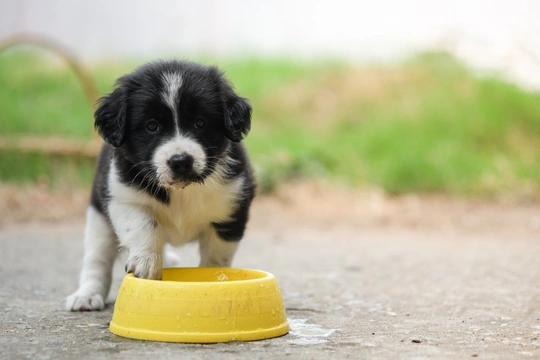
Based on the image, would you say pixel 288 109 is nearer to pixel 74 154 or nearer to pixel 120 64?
pixel 120 64

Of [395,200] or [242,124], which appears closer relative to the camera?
[242,124]

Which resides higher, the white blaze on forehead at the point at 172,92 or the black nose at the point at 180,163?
the white blaze on forehead at the point at 172,92

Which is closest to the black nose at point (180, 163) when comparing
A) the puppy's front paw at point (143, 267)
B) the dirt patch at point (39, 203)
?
the puppy's front paw at point (143, 267)

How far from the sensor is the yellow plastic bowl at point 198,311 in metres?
3.38

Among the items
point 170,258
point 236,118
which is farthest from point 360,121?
point 236,118

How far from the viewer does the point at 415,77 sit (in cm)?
1249

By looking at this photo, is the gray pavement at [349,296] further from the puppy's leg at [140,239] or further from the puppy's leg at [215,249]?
the puppy's leg at [215,249]

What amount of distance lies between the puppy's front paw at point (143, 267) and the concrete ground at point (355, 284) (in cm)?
28

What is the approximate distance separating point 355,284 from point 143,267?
1766mm

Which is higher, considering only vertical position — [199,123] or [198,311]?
[199,123]

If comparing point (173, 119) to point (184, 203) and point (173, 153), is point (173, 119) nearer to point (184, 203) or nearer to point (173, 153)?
point (173, 153)

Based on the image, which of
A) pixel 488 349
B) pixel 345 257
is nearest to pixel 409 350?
pixel 488 349

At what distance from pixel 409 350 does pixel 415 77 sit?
962 cm

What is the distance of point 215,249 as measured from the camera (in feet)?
13.9
